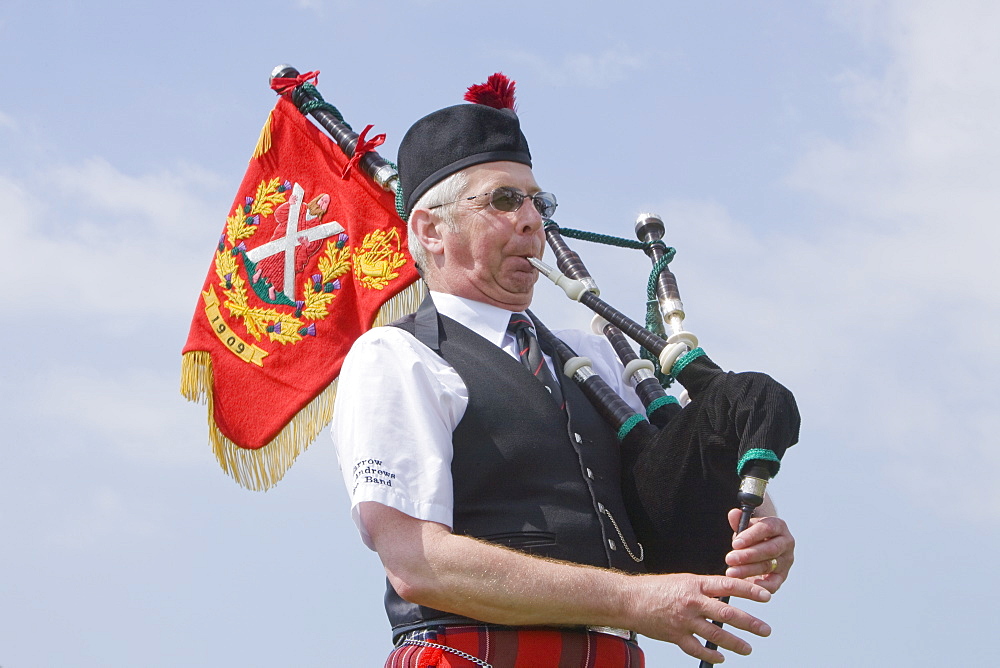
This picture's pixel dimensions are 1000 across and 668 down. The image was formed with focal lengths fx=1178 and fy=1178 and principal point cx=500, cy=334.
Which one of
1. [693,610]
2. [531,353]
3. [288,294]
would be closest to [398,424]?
[531,353]

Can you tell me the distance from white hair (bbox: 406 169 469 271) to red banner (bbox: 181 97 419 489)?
1.16 meters

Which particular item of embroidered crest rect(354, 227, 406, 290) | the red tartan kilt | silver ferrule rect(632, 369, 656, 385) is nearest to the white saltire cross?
embroidered crest rect(354, 227, 406, 290)

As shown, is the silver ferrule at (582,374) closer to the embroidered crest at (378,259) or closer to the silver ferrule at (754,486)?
the silver ferrule at (754,486)

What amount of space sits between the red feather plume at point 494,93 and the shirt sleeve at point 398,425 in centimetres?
97

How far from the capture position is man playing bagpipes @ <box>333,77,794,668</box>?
2279 millimetres

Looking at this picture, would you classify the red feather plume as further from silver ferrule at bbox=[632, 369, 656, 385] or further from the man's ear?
silver ferrule at bbox=[632, 369, 656, 385]

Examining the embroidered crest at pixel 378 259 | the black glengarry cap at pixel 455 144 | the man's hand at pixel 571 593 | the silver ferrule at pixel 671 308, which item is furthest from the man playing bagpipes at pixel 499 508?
the embroidered crest at pixel 378 259

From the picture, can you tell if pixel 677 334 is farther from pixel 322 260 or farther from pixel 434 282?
pixel 322 260

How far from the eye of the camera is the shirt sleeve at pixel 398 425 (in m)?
2.40

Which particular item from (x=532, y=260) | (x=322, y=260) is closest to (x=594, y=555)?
(x=532, y=260)

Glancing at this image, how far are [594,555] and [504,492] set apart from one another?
23 centimetres

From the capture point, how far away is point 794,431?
2410 mm

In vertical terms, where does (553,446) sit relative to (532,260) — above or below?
below

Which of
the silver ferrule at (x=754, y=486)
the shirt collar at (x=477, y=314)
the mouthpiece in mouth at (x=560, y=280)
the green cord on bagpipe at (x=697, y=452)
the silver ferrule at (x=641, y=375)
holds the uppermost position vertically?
the mouthpiece in mouth at (x=560, y=280)
